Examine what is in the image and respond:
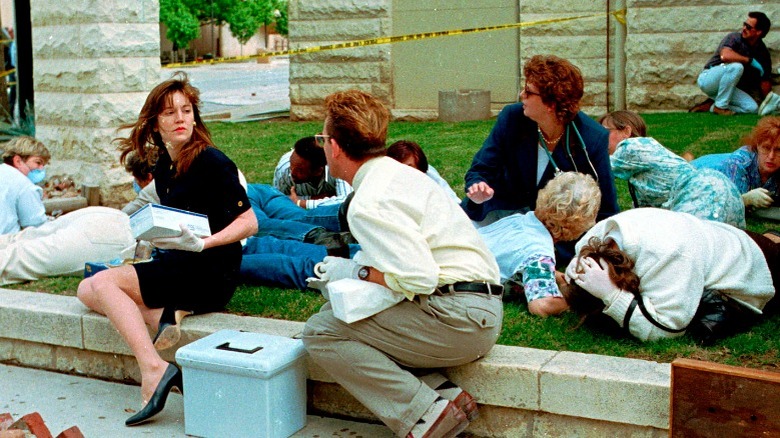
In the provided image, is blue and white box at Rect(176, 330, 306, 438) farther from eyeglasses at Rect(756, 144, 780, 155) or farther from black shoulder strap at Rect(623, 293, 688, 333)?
eyeglasses at Rect(756, 144, 780, 155)

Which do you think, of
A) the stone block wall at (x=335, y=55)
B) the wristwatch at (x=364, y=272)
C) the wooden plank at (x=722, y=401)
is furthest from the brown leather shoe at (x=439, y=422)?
the stone block wall at (x=335, y=55)

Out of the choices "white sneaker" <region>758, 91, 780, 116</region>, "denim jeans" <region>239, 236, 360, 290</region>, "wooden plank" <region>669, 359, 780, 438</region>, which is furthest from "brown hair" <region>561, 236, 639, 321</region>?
"white sneaker" <region>758, 91, 780, 116</region>

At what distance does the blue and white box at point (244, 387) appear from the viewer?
14.2 feet

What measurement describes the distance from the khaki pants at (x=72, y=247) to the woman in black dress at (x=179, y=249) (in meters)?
1.03

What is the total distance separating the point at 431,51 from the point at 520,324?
10012mm

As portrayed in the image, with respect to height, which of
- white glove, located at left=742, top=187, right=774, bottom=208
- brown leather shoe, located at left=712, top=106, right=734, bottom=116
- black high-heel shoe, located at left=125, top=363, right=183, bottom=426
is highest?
brown leather shoe, located at left=712, top=106, right=734, bottom=116

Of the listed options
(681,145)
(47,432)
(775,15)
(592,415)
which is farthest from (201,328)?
(775,15)

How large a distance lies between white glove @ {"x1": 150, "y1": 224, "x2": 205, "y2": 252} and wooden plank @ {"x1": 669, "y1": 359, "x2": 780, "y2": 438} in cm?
213

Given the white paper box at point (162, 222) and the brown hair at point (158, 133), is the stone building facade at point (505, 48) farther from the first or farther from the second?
the white paper box at point (162, 222)

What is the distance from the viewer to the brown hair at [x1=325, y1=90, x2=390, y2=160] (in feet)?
13.7

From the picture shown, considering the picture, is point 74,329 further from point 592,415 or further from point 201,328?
point 592,415

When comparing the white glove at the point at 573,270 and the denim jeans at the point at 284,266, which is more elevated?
the white glove at the point at 573,270

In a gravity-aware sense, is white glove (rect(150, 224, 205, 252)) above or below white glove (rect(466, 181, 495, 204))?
below

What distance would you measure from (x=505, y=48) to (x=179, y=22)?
1633 inches
